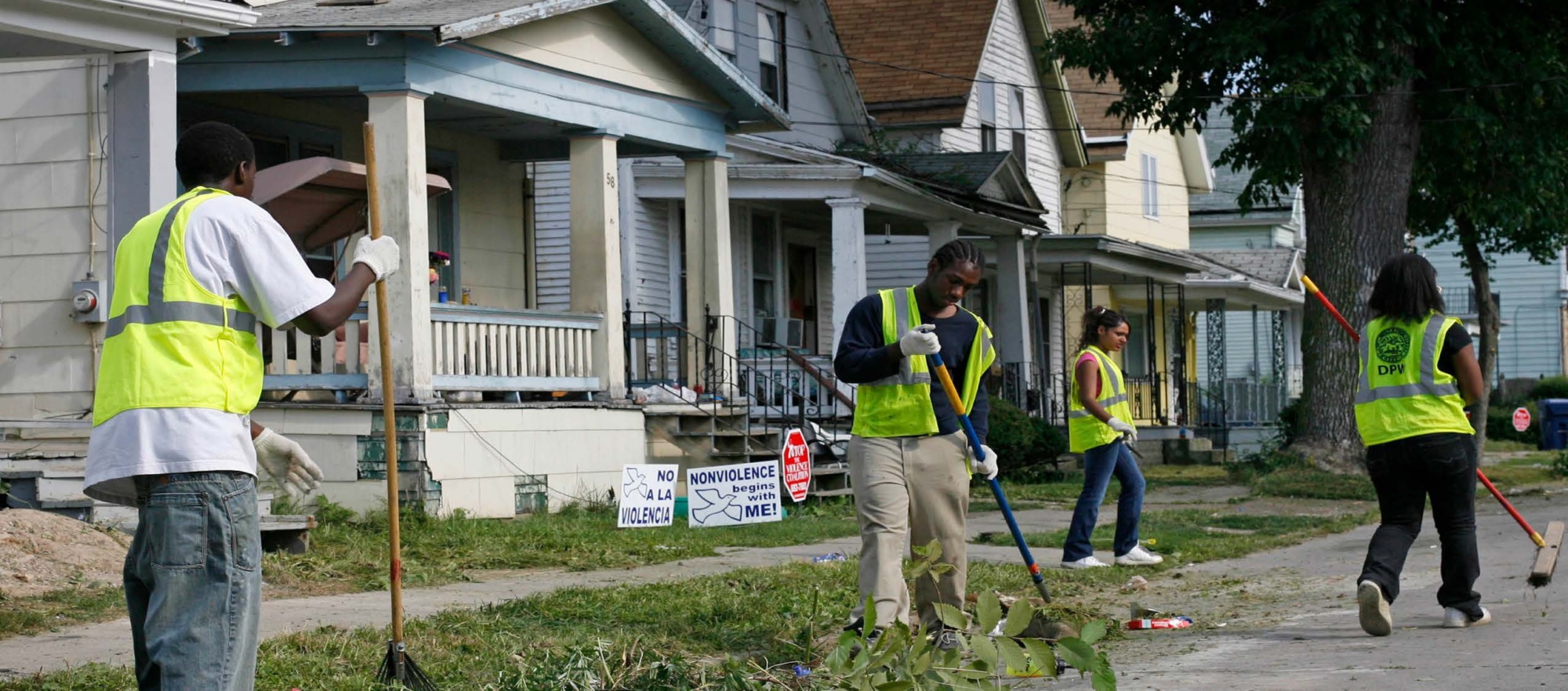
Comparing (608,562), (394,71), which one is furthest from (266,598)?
(394,71)

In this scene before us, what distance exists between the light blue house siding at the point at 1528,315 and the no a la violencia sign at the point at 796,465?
42.5m

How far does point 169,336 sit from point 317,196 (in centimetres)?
858

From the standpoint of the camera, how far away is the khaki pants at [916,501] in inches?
266

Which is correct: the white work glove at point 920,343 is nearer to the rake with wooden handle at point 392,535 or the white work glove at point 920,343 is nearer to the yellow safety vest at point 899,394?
the yellow safety vest at point 899,394

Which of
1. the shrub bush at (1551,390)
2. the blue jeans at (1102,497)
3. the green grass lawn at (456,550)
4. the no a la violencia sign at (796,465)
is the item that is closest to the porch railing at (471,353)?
the green grass lawn at (456,550)

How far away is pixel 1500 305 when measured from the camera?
5328 centimetres

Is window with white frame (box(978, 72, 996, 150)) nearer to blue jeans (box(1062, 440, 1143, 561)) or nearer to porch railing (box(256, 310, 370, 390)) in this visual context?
porch railing (box(256, 310, 370, 390))

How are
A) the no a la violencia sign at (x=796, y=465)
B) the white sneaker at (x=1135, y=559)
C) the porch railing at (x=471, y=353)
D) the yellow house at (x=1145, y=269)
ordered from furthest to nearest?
the yellow house at (x=1145, y=269) → the no a la violencia sign at (x=796, y=465) → the porch railing at (x=471, y=353) → the white sneaker at (x=1135, y=559)

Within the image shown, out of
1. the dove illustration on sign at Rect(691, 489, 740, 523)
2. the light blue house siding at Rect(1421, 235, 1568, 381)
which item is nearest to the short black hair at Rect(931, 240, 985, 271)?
the dove illustration on sign at Rect(691, 489, 740, 523)

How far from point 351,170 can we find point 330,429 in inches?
79.0

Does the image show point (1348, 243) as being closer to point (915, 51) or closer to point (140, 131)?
point (915, 51)

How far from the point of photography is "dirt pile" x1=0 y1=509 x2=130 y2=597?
330 inches

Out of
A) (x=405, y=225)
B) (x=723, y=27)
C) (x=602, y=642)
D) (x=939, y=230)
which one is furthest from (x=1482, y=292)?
(x=602, y=642)

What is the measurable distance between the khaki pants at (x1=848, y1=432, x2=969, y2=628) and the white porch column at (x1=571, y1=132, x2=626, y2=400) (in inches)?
324
